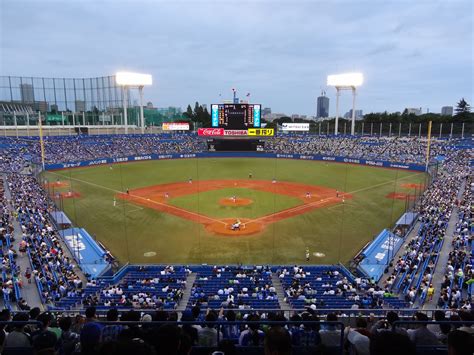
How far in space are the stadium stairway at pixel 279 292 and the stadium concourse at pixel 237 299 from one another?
54 millimetres

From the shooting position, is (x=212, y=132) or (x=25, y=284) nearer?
(x=25, y=284)

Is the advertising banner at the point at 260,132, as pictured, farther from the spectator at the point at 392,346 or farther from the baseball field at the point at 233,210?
the spectator at the point at 392,346

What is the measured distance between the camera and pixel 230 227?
2866 cm

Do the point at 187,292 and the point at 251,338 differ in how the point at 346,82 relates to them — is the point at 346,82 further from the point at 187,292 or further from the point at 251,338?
the point at 251,338

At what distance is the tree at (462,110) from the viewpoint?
93.3 meters

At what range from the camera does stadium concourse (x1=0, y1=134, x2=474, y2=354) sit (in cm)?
493

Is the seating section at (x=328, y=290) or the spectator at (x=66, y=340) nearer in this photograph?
the spectator at (x=66, y=340)

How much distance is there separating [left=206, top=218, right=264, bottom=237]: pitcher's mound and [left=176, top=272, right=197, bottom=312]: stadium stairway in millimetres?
8221

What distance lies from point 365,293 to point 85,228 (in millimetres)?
22322

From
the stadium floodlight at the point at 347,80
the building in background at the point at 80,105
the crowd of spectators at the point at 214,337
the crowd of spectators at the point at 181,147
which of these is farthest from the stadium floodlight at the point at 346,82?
the crowd of spectators at the point at 214,337

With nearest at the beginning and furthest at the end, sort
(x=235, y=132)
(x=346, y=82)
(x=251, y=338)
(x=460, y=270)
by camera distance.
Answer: (x=251, y=338), (x=460, y=270), (x=235, y=132), (x=346, y=82)

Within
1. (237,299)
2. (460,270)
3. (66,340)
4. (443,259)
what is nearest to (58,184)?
(237,299)

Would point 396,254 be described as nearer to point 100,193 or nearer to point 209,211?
point 209,211

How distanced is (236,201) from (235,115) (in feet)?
110
